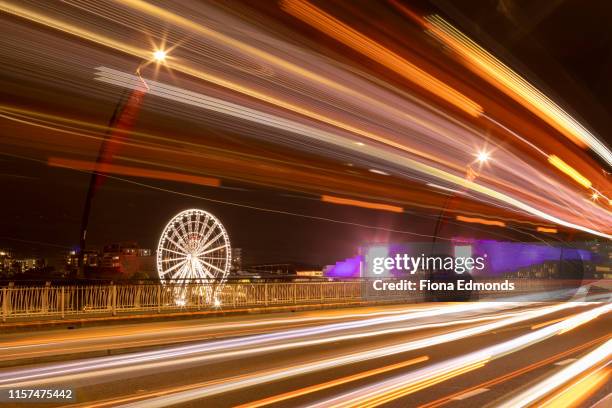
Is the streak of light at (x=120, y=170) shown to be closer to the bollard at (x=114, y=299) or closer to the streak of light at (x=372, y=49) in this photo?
the bollard at (x=114, y=299)

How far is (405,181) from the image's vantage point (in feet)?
95.1

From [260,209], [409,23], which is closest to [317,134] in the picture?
[409,23]

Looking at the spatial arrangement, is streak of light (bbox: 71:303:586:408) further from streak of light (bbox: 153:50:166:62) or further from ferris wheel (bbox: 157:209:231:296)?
ferris wheel (bbox: 157:209:231:296)

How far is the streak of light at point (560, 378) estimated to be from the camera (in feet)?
24.0

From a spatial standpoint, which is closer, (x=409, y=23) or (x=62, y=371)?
(x=62, y=371)

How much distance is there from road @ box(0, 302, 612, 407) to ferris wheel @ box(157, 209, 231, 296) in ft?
29.5

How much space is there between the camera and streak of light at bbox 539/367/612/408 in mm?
7238

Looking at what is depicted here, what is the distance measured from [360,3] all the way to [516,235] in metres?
41.6

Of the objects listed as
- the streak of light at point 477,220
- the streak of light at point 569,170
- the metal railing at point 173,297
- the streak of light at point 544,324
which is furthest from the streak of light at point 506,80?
the streak of light at point 477,220

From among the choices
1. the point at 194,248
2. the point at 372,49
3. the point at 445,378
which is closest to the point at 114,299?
the point at 194,248

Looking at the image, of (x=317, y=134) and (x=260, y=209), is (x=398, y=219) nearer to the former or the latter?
(x=260, y=209)

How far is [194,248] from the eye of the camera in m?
28.2

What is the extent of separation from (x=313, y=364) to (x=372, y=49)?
944cm

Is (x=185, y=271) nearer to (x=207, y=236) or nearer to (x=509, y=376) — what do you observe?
(x=207, y=236)
